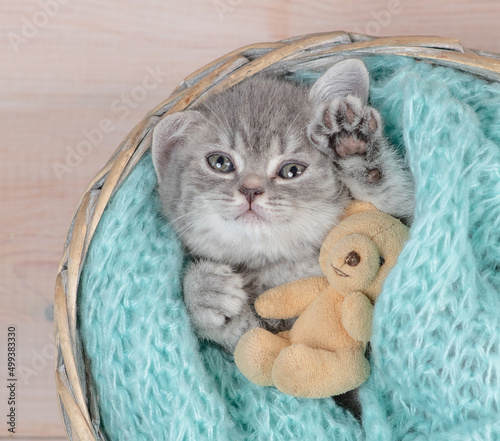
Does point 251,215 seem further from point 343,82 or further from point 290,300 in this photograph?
point 343,82

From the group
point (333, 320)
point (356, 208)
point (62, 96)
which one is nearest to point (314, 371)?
point (333, 320)

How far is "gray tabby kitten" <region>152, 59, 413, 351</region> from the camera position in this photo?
3.62ft

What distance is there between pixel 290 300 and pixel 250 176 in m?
0.25

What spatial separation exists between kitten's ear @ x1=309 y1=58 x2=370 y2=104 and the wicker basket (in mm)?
30

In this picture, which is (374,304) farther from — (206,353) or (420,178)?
(206,353)

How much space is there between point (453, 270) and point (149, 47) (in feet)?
3.13

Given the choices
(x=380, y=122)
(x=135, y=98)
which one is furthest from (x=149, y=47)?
(x=380, y=122)

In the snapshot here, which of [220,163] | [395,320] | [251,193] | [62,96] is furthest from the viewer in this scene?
[62,96]

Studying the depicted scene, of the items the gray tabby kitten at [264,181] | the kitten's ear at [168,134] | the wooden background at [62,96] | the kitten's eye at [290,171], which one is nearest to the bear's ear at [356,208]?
the gray tabby kitten at [264,181]

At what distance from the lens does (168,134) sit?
1219 mm

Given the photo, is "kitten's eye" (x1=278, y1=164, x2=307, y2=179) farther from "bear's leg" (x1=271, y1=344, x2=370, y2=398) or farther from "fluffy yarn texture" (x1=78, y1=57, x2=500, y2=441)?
"bear's leg" (x1=271, y1=344, x2=370, y2=398)

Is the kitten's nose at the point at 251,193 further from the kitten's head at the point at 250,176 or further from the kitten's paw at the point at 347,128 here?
the kitten's paw at the point at 347,128

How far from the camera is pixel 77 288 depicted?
1.10m

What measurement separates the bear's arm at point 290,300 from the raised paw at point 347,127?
0.82 ft
